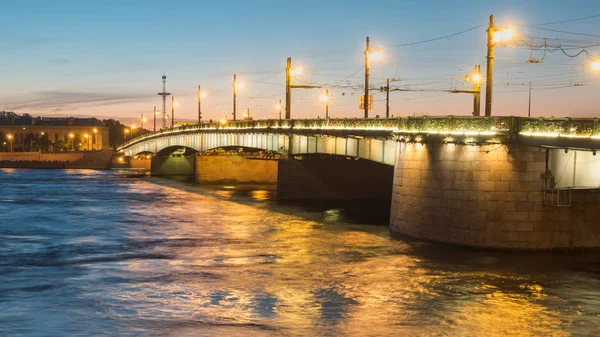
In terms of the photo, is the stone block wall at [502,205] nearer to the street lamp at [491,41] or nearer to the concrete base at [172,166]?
the street lamp at [491,41]

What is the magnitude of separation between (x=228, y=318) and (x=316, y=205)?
113 feet

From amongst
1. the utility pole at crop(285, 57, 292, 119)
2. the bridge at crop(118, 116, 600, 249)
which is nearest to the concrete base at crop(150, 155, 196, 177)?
the utility pole at crop(285, 57, 292, 119)

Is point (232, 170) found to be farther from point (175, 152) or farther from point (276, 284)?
point (276, 284)

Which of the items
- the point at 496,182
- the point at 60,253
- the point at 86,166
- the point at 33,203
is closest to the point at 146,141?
the point at 86,166

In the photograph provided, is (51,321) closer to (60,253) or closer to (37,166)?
(60,253)

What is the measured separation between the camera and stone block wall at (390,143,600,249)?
28.4m

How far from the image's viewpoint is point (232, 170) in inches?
3248

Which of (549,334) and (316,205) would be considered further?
(316,205)

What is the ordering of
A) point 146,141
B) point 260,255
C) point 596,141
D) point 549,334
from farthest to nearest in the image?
1. point 146,141
2. point 260,255
3. point 596,141
4. point 549,334

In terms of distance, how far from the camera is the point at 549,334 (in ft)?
59.9

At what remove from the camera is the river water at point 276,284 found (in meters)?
19.0

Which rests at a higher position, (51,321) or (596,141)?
(596,141)

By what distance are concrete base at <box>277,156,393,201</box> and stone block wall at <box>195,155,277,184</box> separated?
2351cm

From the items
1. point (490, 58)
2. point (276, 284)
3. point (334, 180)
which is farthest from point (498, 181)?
point (334, 180)
